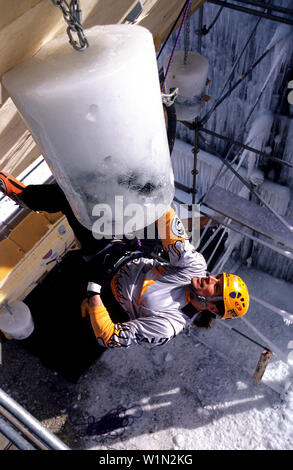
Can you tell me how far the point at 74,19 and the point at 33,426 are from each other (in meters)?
1.99

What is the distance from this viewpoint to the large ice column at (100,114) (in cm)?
155

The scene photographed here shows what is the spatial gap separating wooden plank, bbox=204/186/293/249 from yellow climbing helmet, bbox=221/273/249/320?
3.41ft

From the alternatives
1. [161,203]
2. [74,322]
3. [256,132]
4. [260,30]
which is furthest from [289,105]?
[74,322]

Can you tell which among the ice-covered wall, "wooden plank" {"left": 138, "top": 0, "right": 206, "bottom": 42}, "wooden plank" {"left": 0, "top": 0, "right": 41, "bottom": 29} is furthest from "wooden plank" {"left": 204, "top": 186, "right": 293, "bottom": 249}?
Answer: "wooden plank" {"left": 0, "top": 0, "right": 41, "bottom": 29}

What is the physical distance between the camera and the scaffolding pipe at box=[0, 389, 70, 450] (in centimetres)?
193

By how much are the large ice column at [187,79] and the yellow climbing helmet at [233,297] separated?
197 centimetres

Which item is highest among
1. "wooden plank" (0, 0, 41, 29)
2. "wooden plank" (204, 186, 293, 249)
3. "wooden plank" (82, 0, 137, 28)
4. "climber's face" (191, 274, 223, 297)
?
"wooden plank" (0, 0, 41, 29)

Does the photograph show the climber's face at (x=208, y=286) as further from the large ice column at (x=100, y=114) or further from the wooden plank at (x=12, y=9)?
the wooden plank at (x=12, y=9)

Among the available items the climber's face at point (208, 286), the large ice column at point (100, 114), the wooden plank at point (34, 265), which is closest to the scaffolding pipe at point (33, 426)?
the large ice column at point (100, 114)

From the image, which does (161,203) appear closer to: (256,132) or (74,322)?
(256,132)

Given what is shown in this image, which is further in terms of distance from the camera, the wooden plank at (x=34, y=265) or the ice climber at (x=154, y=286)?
the wooden plank at (x=34, y=265)

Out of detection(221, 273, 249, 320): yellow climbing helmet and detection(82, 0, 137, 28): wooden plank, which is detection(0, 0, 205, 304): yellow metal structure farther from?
detection(221, 273, 249, 320): yellow climbing helmet

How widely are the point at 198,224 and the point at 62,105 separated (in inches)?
206
